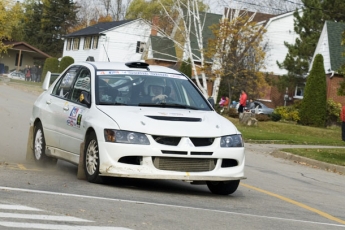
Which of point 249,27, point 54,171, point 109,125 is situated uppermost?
point 249,27

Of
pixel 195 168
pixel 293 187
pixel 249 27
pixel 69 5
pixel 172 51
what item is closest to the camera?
pixel 195 168

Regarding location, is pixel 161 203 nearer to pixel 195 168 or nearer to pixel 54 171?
pixel 195 168

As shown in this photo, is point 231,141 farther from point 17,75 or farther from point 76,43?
point 76,43

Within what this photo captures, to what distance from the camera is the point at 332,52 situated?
47.6m

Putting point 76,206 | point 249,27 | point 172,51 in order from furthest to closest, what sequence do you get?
point 172,51, point 249,27, point 76,206

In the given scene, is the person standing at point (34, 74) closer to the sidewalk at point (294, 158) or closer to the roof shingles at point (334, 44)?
the roof shingles at point (334, 44)

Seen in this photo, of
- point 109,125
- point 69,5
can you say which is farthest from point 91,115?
point 69,5

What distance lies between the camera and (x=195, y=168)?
1020 cm

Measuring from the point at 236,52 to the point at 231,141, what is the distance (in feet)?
125

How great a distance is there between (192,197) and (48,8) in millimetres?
89873

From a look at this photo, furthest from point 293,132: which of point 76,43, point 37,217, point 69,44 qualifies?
point 69,44

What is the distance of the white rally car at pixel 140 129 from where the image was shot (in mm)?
10078

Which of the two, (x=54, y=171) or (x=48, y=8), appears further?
(x=48, y=8)

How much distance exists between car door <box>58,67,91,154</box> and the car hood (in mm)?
508
